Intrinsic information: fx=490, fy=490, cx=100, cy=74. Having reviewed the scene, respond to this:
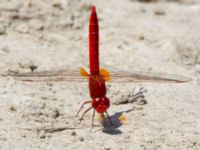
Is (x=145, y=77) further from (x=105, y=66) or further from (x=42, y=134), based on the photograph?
(x=42, y=134)

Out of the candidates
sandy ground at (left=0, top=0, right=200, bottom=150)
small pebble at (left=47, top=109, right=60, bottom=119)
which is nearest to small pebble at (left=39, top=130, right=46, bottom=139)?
sandy ground at (left=0, top=0, right=200, bottom=150)

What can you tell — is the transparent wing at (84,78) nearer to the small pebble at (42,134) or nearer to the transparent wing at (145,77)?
the transparent wing at (145,77)

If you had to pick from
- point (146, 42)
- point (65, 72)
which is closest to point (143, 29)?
point (146, 42)

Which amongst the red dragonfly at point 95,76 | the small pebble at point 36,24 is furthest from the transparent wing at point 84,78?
the small pebble at point 36,24

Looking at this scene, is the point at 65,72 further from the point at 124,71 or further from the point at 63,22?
the point at 63,22

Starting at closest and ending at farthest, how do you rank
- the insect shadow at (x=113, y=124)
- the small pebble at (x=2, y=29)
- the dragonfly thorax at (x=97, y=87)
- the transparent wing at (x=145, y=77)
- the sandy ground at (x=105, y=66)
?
1. the sandy ground at (x=105, y=66)
2. the insect shadow at (x=113, y=124)
3. the dragonfly thorax at (x=97, y=87)
4. the transparent wing at (x=145, y=77)
5. the small pebble at (x=2, y=29)

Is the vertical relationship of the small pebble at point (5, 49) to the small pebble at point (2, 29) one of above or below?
below

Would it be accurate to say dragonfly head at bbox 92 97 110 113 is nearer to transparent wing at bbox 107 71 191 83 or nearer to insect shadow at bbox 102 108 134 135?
insect shadow at bbox 102 108 134 135
